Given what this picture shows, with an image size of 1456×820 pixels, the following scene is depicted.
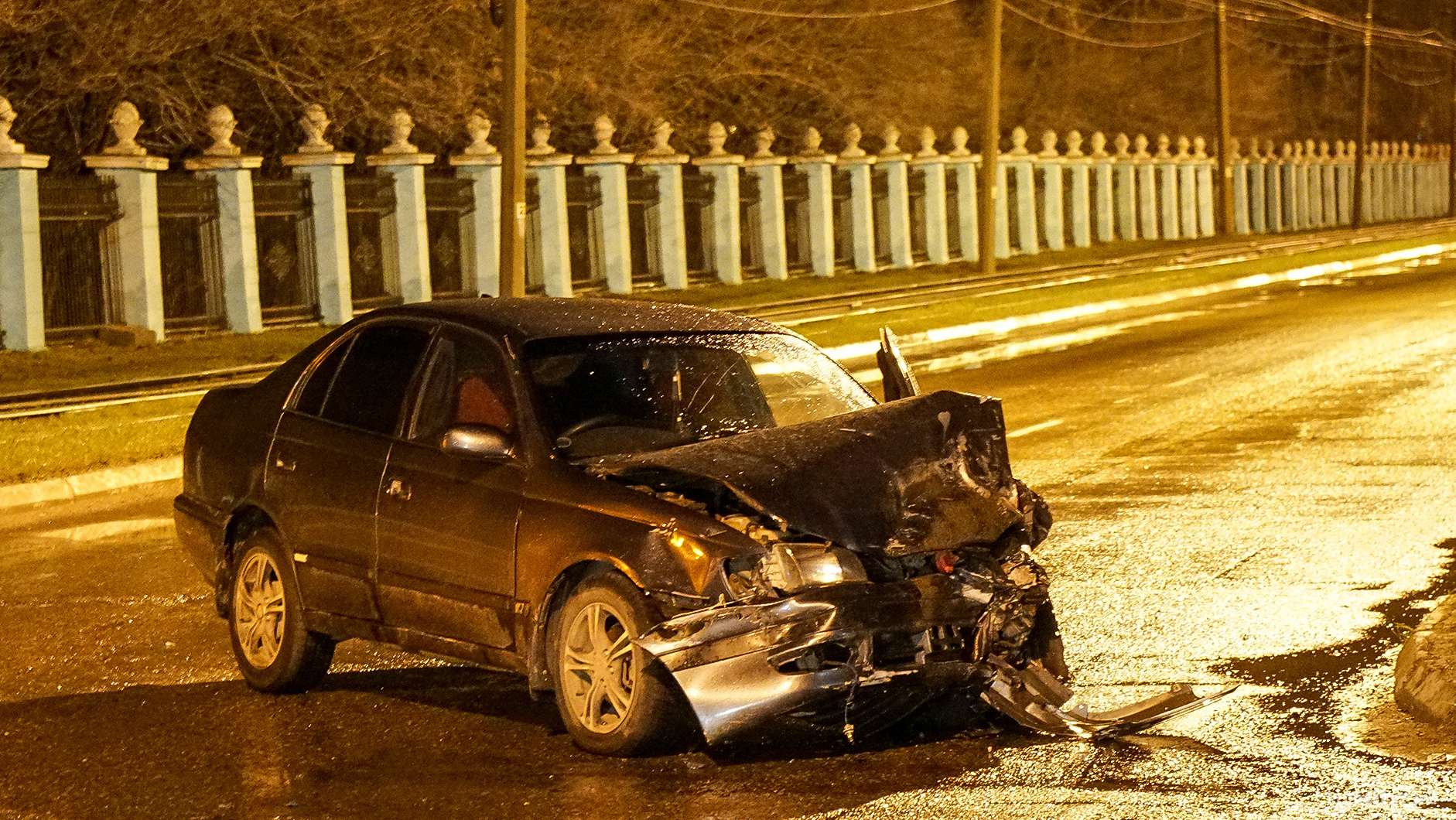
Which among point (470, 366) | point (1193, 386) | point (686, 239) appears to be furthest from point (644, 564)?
point (686, 239)

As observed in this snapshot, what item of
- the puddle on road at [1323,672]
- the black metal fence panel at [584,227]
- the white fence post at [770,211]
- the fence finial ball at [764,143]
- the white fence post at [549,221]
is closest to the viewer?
the puddle on road at [1323,672]

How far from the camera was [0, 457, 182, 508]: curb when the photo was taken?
13711 millimetres

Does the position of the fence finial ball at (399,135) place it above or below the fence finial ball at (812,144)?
below

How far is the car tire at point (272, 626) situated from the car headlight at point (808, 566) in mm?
2213

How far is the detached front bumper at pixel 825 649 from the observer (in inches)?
241

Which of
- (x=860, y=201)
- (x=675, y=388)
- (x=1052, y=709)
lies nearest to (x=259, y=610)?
(x=675, y=388)

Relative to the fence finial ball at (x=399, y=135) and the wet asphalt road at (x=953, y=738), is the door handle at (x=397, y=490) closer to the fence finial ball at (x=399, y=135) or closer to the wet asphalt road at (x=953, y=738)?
the wet asphalt road at (x=953, y=738)

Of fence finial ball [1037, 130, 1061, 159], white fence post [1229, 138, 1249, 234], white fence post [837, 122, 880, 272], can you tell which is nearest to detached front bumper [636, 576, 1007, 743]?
white fence post [837, 122, 880, 272]

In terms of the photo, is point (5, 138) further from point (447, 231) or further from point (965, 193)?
point (965, 193)

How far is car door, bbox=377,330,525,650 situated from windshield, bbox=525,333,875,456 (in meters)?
0.21

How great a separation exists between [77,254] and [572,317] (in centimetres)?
2010

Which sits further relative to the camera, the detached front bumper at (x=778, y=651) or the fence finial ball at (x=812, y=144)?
the fence finial ball at (x=812, y=144)

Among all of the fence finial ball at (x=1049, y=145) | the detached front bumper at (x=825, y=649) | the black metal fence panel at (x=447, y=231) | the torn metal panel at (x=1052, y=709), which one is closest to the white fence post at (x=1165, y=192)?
the fence finial ball at (x=1049, y=145)

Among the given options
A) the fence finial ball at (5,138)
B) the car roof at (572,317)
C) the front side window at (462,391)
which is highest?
the fence finial ball at (5,138)
